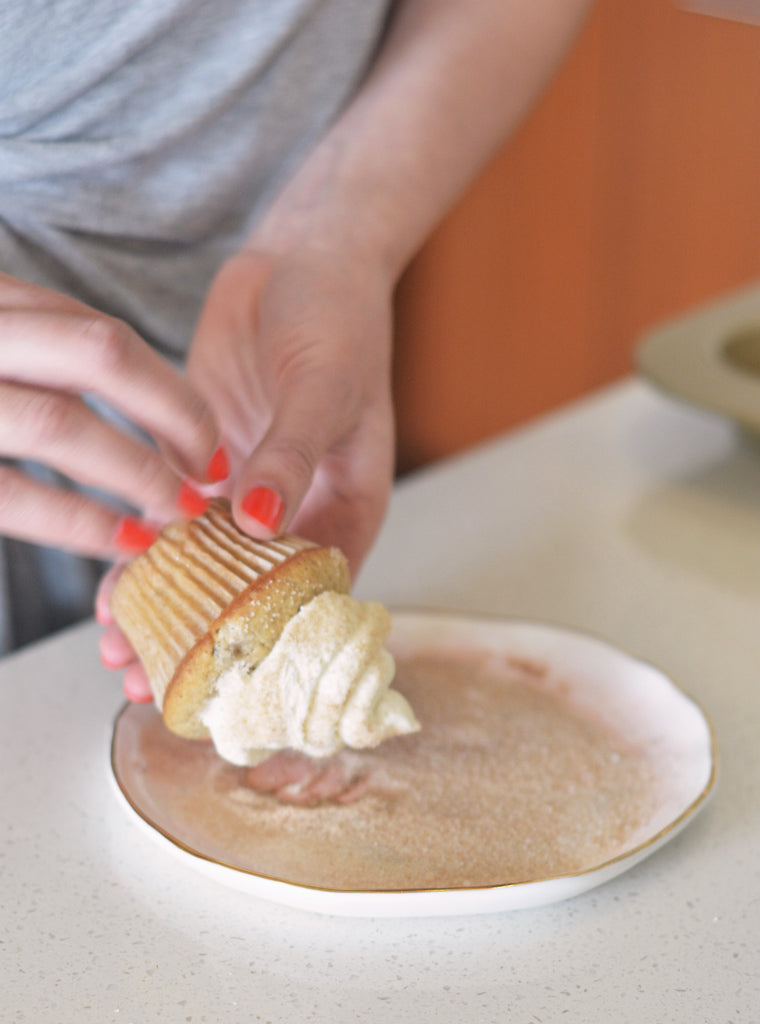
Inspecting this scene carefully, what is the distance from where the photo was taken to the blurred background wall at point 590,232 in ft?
9.37

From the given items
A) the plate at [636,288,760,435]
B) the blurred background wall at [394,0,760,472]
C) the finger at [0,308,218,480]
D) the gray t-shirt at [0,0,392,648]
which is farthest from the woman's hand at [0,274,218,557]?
the blurred background wall at [394,0,760,472]

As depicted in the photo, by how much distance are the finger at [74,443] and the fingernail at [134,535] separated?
5 centimetres

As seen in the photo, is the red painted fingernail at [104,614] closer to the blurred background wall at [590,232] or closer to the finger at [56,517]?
the finger at [56,517]

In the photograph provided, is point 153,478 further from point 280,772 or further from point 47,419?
point 280,772

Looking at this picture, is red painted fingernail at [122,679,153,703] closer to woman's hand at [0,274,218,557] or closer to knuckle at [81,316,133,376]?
woman's hand at [0,274,218,557]

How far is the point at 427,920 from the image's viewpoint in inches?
24.2

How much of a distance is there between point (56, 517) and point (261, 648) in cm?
15

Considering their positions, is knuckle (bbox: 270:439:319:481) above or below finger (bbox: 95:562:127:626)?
above

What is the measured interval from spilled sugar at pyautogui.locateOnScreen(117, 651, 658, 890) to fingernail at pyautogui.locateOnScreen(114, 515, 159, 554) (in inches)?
4.5

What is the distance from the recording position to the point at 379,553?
3.41ft

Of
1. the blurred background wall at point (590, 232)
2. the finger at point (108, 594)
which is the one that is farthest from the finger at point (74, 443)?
the blurred background wall at point (590, 232)

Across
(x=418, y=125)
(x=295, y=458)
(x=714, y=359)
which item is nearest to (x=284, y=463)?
(x=295, y=458)

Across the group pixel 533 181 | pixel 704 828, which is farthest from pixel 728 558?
pixel 533 181

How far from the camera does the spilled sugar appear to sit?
0.63 m
